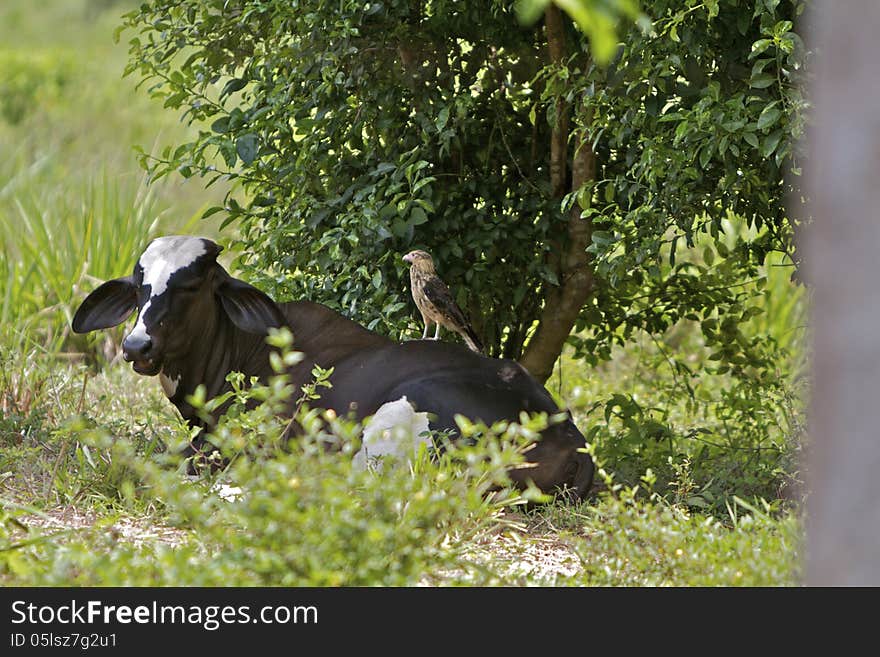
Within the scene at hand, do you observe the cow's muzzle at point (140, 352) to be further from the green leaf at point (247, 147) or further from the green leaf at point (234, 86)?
the green leaf at point (234, 86)

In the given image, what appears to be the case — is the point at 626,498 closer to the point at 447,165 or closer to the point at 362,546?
Result: the point at 362,546

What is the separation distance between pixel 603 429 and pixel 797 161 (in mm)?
2048

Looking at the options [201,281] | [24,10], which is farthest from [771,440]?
[24,10]

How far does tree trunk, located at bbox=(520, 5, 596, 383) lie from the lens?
608cm

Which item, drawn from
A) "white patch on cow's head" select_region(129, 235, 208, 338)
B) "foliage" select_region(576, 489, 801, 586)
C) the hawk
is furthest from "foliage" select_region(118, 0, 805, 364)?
"foliage" select_region(576, 489, 801, 586)

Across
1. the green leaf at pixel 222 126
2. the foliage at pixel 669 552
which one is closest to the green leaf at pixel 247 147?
the green leaf at pixel 222 126

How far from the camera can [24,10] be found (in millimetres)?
23781

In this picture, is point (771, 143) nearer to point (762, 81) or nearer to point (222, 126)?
point (762, 81)

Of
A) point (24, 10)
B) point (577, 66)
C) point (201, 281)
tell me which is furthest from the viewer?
point (24, 10)

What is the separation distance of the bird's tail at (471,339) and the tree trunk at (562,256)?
0.45m

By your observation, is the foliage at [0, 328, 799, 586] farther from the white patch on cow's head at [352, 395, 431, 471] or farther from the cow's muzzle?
the cow's muzzle

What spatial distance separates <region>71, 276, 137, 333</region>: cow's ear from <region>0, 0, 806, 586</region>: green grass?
389 millimetres

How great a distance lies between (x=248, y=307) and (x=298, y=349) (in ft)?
0.97

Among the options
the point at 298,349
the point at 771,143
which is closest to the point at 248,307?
the point at 298,349
